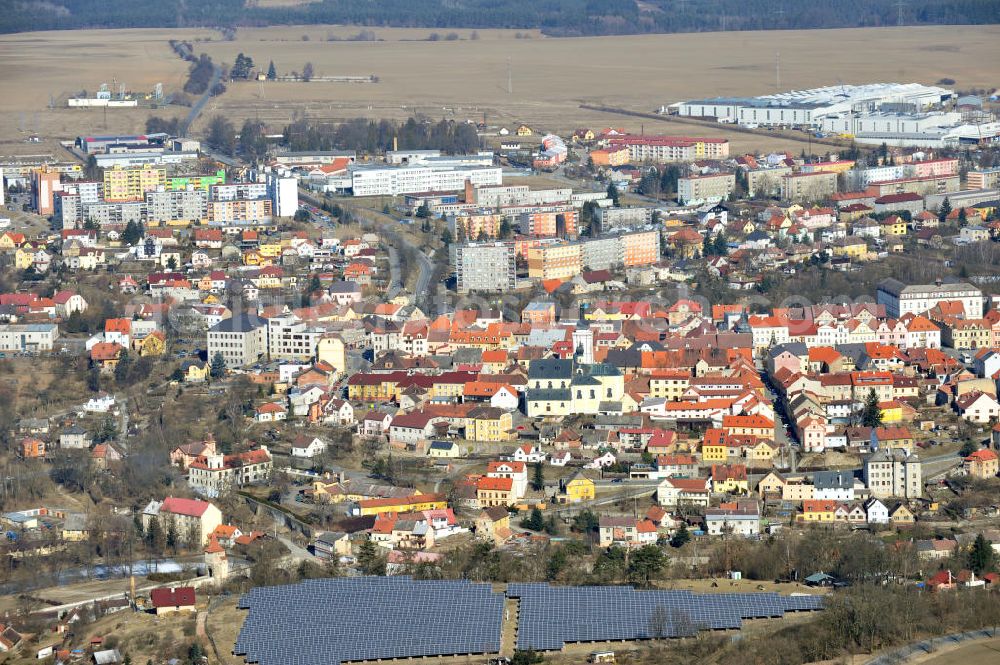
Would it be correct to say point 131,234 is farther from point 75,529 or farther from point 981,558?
point 981,558

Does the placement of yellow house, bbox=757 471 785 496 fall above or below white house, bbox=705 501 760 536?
above

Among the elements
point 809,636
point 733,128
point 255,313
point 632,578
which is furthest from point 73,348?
point 733,128

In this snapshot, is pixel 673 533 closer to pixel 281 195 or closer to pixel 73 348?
pixel 73 348

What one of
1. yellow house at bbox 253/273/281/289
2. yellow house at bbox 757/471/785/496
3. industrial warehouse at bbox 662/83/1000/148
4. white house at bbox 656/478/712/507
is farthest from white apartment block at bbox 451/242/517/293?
industrial warehouse at bbox 662/83/1000/148

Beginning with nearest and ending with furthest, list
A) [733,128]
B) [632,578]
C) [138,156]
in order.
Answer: [632,578] < [138,156] < [733,128]

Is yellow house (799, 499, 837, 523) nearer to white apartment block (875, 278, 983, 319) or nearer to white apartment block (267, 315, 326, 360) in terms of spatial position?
white apartment block (875, 278, 983, 319)

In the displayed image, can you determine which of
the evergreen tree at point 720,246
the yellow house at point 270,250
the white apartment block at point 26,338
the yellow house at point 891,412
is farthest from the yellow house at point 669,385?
the yellow house at point 270,250

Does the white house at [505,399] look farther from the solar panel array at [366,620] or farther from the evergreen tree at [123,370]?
the solar panel array at [366,620]

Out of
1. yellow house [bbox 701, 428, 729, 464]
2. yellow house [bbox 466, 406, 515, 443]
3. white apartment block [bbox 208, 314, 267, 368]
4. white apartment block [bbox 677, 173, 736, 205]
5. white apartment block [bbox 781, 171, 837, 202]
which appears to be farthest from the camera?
white apartment block [bbox 781, 171, 837, 202]
